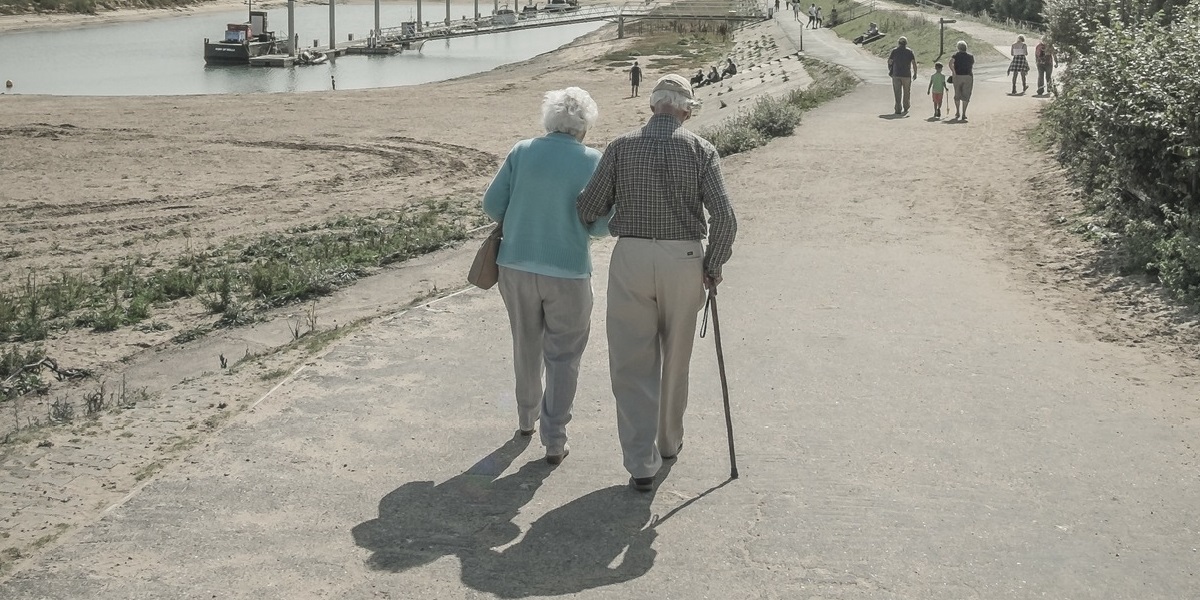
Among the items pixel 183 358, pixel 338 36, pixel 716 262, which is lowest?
pixel 183 358

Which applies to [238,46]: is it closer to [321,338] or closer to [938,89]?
[938,89]

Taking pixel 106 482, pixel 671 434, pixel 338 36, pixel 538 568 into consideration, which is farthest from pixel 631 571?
pixel 338 36

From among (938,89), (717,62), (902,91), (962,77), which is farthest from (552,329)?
(717,62)

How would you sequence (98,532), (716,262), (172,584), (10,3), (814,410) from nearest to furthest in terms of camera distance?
(172,584) → (98,532) → (716,262) → (814,410) → (10,3)

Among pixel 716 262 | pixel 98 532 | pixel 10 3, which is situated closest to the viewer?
pixel 98 532

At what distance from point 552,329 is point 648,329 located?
0.58 meters

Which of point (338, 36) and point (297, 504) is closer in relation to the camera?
point (297, 504)

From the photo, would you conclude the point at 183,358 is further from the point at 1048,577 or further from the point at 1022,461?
the point at 1048,577

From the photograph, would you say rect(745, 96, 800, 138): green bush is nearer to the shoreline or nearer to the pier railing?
the pier railing

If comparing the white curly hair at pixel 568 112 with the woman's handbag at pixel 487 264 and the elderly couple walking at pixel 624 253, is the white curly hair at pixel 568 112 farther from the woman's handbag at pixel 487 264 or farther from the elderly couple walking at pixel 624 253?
the woman's handbag at pixel 487 264

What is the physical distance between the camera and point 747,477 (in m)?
6.18

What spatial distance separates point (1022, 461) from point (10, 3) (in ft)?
299

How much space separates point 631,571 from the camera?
5.14 metres

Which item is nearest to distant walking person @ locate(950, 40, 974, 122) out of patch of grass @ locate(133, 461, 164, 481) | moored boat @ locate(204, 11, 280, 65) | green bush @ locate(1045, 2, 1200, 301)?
green bush @ locate(1045, 2, 1200, 301)
